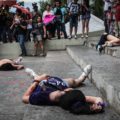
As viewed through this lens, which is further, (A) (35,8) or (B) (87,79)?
(A) (35,8)

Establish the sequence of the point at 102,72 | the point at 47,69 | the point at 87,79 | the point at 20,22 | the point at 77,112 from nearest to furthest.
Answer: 1. the point at 77,112
2. the point at 102,72
3. the point at 87,79
4. the point at 47,69
5. the point at 20,22

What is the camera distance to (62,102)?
6.32 metres

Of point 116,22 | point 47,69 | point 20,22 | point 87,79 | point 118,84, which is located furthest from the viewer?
A: point 20,22

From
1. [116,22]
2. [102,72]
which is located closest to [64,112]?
[102,72]

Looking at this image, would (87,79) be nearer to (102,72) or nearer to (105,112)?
(102,72)

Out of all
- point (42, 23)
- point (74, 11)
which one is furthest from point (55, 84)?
point (42, 23)

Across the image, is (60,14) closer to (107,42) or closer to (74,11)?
(74,11)

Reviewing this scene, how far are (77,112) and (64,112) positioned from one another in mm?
221

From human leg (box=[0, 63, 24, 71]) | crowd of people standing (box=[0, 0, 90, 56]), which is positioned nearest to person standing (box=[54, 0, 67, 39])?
crowd of people standing (box=[0, 0, 90, 56])

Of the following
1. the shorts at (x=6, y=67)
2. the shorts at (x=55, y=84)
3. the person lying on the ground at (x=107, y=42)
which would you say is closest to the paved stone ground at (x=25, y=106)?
the shorts at (x=55, y=84)

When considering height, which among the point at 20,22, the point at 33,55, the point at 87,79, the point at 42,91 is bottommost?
the point at 33,55

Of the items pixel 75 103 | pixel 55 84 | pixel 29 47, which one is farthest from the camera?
pixel 29 47

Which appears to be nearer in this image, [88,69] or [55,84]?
[55,84]

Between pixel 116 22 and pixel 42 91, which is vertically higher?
pixel 42 91
